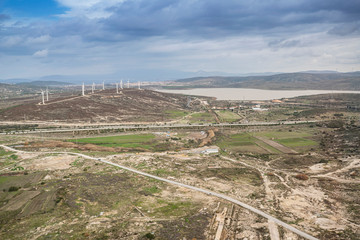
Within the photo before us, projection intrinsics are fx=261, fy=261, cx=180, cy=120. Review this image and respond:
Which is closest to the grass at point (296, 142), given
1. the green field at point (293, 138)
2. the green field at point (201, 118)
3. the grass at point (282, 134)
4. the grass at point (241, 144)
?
the green field at point (293, 138)

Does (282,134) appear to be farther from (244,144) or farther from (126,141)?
(126,141)

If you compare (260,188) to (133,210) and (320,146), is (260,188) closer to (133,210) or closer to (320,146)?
(133,210)

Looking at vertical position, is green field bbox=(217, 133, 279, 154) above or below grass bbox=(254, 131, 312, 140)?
below

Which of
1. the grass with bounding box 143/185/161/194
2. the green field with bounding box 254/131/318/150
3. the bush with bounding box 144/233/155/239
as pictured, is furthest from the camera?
the green field with bounding box 254/131/318/150

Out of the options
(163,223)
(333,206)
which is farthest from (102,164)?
(333,206)

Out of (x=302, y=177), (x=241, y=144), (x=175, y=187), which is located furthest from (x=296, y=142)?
(x=175, y=187)

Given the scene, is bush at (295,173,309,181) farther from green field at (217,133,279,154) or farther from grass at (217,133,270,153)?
grass at (217,133,270,153)

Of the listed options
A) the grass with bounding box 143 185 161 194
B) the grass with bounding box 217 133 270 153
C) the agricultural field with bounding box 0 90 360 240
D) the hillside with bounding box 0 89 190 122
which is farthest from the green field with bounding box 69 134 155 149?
the hillside with bounding box 0 89 190 122

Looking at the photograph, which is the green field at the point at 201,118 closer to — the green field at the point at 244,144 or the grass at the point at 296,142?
the green field at the point at 244,144
